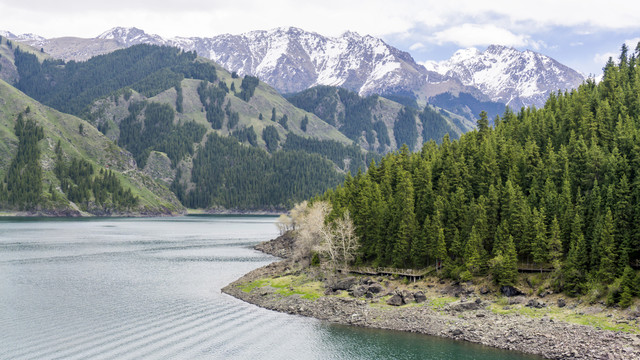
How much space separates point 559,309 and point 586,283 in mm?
6156

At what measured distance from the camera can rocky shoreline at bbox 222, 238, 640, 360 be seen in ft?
208

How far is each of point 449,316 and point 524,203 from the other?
1086 inches

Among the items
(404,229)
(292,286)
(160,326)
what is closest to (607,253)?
(404,229)

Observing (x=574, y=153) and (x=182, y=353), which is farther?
(x=574, y=153)

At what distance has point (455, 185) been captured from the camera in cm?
10875

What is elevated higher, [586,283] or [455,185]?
[455,185]

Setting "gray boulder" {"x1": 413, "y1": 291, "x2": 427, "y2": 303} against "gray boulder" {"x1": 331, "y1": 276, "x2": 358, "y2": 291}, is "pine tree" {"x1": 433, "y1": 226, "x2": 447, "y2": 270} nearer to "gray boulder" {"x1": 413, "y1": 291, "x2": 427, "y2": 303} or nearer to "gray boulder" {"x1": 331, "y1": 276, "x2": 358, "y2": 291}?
"gray boulder" {"x1": 413, "y1": 291, "x2": 427, "y2": 303}

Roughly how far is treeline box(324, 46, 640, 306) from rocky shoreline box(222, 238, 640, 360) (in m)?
7.26

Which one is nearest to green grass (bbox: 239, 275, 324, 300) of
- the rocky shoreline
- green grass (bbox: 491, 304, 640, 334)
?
the rocky shoreline

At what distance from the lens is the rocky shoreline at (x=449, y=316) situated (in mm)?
63281

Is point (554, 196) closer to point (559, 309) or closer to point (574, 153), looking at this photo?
point (574, 153)

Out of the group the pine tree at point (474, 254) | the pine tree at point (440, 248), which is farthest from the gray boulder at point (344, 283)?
the pine tree at point (474, 254)

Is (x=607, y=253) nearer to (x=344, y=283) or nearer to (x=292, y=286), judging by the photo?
(x=344, y=283)

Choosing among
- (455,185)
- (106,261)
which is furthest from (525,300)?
(106,261)
